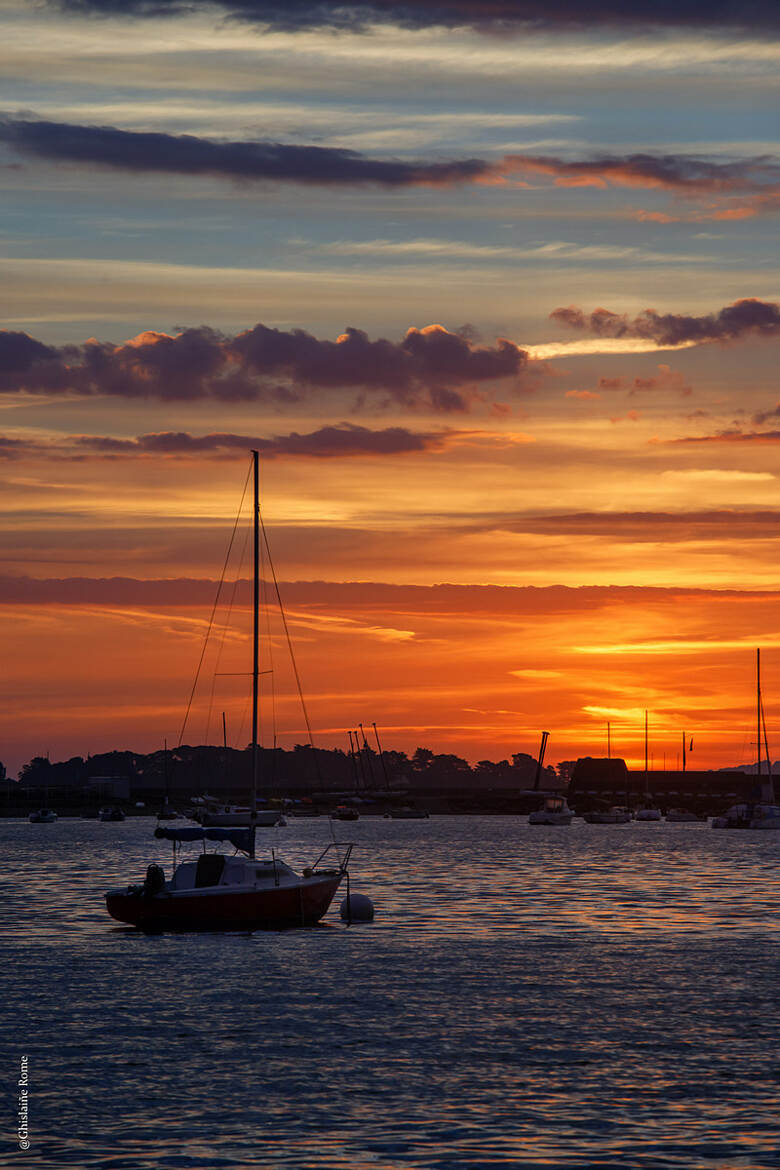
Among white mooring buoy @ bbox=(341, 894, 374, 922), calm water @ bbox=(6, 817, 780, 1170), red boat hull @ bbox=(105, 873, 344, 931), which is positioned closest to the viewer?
calm water @ bbox=(6, 817, 780, 1170)

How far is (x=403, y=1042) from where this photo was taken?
44.2m

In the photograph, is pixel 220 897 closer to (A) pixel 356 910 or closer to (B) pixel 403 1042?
(A) pixel 356 910

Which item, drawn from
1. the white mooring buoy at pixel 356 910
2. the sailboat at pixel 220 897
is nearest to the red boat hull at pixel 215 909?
the sailboat at pixel 220 897

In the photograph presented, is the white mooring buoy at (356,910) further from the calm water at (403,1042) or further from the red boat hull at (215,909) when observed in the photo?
the red boat hull at (215,909)

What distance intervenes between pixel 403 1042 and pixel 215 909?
25.5 meters

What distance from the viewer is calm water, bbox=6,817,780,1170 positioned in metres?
31.5

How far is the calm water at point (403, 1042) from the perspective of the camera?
31516mm

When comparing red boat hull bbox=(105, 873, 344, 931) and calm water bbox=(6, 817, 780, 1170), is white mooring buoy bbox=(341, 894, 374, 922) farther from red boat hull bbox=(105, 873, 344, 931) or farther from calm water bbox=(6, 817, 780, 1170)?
red boat hull bbox=(105, 873, 344, 931)

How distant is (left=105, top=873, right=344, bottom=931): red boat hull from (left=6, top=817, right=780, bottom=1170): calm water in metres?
1.19

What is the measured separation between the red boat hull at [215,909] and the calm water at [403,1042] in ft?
3.89

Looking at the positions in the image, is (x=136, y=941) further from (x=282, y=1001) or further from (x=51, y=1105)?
(x=51, y=1105)

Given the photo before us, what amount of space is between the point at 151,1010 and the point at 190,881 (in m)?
19.5

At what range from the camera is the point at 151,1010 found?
1987 inches

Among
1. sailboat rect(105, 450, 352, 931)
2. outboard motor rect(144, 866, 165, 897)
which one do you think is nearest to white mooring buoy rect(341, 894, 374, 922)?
sailboat rect(105, 450, 352, 931)
